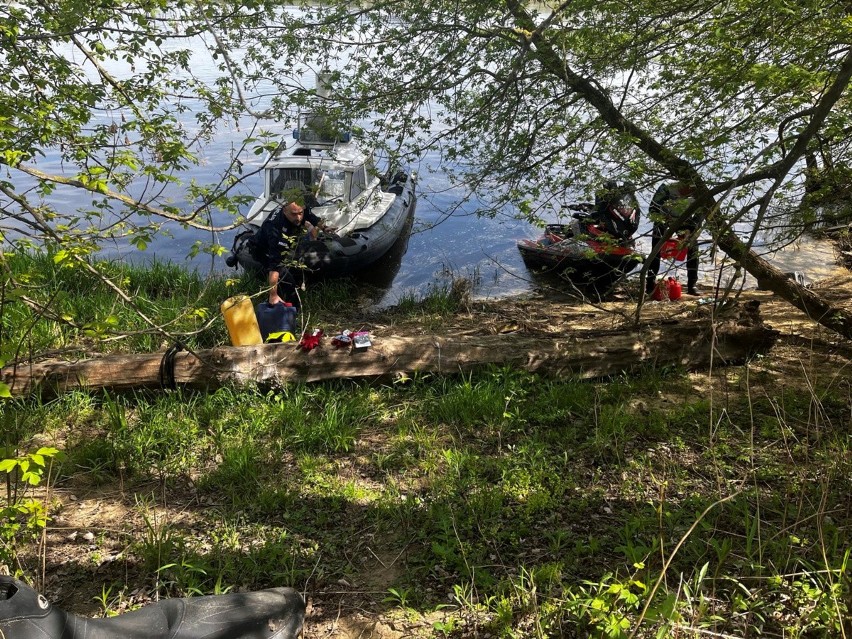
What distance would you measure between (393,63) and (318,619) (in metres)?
4.49

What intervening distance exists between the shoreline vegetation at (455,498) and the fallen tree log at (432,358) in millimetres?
112

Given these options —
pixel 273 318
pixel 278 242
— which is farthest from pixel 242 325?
pixel 278 242

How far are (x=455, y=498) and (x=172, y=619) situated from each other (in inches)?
62.5

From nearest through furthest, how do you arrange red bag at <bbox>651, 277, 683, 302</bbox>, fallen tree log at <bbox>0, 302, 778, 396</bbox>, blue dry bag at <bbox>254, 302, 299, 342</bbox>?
fallen tree log at <bbox>0, 302, 778, 396</bbox>
blue dry bag at <bbox>254, 302, 299, 342</bbox>
red bag at <bbox>651, 277, 683, 302</bbox>

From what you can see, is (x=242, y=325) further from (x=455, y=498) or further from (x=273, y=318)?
(x=455, y=498)

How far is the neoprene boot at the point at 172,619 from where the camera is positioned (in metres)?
2.11

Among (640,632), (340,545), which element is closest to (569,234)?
(340,545)

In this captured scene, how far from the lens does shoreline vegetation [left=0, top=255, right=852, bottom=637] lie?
2.67m

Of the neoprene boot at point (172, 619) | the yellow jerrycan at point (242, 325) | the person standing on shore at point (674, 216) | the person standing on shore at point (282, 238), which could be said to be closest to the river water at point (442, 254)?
the person standing on shore at point (282, 238)

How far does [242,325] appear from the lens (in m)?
5.74

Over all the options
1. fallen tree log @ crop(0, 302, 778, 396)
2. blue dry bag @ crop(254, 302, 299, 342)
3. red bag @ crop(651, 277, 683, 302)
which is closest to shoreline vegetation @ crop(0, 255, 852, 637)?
fallen tree log @ crop(0, 302, 778, 396)

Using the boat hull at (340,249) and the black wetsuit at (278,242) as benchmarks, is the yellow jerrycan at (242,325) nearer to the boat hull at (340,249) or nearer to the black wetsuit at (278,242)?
the black wetsuit at (278,242)

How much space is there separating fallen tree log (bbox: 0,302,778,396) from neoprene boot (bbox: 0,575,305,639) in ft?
7.58

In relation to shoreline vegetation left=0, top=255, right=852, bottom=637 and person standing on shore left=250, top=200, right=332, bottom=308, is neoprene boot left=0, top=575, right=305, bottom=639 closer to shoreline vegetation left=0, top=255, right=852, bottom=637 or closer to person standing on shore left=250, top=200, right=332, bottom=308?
shoreline vegetation left=0, top=255, right=852, bottom=637
